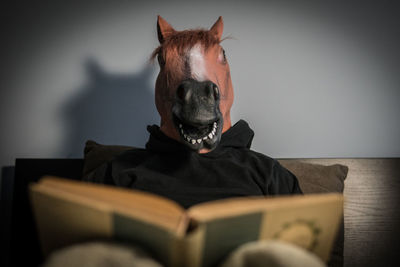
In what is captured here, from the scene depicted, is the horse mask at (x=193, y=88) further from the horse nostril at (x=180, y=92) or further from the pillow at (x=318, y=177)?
the pillow at (x=318, y=177)

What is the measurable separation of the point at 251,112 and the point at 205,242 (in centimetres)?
91

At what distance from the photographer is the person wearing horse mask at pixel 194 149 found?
642 mm

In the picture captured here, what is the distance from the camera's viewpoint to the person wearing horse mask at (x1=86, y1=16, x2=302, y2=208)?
64 centimetres

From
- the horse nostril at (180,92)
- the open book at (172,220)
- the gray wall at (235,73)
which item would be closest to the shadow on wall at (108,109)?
the gray wall at (235,73)

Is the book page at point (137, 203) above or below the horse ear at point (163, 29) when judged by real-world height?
below

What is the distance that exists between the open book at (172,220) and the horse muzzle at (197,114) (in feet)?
0.82

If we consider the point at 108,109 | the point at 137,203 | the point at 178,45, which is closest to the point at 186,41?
the point at 178,45

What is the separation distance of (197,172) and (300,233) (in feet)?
1.10

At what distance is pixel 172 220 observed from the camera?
13.7 inches

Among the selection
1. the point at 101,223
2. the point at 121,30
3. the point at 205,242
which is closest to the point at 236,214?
the point at 205,242

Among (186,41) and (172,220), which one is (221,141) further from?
(172,220)

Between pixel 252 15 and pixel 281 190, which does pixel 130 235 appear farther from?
pixel 252 15

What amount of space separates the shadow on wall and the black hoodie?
0.42 meters

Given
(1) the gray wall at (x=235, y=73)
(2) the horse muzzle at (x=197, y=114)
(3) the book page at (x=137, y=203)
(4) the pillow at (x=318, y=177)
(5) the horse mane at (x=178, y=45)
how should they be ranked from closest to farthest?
1. (3) the book page at (x=137, y=203)
2. (2) the horse muzzle at (x=197, y=114)
3. (5) the horse mane at (x=178, y=45)
4. (4) the pillow at (x=318, y=177)
5. (1) the gray wall at (x=235, y=73)
